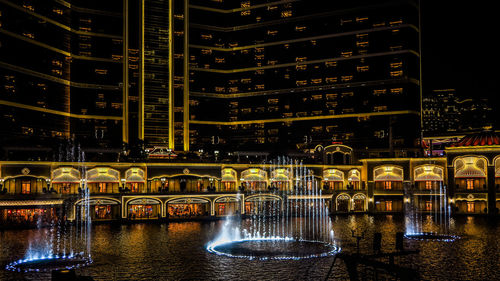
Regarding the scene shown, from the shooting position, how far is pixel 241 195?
66.2 m

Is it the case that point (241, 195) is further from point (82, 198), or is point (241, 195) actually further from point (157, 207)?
point (82, 198)

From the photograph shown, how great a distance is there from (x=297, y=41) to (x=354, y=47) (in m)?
11.4

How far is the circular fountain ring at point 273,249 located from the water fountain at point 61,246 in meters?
9.46

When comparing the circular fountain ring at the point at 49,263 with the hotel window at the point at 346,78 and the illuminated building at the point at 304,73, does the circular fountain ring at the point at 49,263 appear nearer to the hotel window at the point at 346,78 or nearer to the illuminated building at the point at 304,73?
the illuminated building at the point at 304,73

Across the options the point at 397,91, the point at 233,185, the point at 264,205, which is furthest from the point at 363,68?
the point at 264,205

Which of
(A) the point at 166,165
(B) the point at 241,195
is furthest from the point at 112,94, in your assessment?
(B) the point at 241,195

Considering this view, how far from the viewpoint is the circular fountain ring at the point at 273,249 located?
33.6m

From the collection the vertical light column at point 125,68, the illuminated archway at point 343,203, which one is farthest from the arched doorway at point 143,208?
the vertical light column at point 125,68

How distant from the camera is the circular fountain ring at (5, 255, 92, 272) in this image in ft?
97.4

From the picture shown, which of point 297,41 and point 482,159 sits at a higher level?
point 297,41

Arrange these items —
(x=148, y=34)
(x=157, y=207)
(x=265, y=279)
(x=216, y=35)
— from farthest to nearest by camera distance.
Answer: (x=216, y=35), (x=148, y=34), (x=157, y=207), (x=265, y=279)

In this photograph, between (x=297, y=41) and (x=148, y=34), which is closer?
(x=148, y=34)

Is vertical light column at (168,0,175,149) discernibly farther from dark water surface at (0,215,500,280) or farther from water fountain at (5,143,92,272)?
dark water surface at (0,215,500,280)

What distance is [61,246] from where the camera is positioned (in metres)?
39.2
